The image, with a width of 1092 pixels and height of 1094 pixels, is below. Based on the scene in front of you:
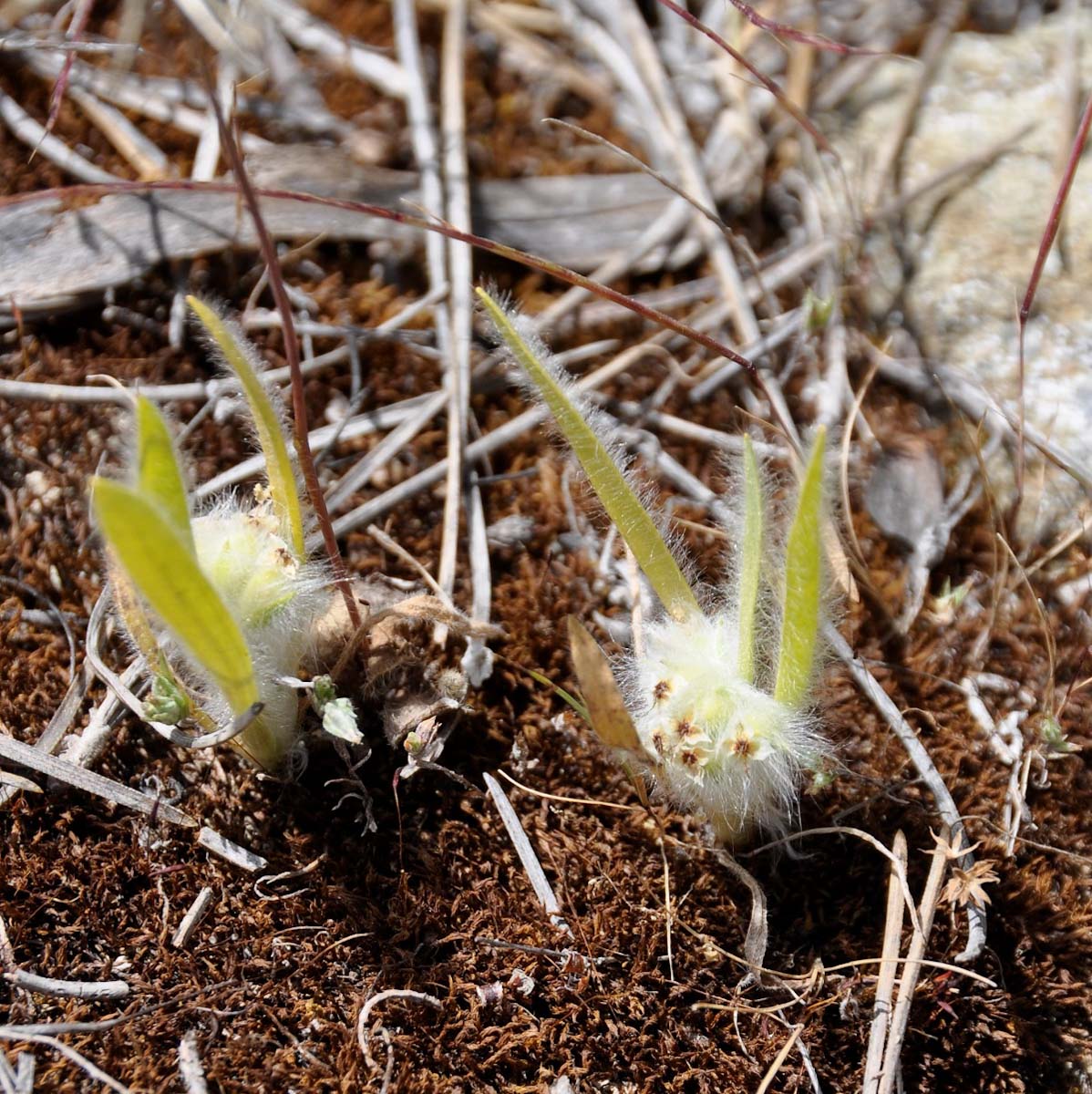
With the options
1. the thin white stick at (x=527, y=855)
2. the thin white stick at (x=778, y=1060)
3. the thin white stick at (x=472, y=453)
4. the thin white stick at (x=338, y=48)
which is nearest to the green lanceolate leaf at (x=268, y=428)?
the thin white stick at (x=472, y=453)

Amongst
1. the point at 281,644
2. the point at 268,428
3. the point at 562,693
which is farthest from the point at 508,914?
the point at 268,428

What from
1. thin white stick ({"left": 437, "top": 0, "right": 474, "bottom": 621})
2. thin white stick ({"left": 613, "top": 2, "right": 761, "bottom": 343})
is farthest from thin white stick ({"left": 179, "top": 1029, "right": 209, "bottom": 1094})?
thin white stick ({"left": 613, "top": 2, "right": 761, "bottom": 343})

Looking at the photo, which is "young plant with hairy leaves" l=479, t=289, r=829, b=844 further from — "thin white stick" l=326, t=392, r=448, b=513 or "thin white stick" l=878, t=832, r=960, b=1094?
"thin white stick" l=326, t=392, r=448, b=513

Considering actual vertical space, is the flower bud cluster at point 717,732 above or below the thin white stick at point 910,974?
above

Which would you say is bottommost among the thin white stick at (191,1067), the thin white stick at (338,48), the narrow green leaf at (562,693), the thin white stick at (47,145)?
the thin white stick at (191,1067)

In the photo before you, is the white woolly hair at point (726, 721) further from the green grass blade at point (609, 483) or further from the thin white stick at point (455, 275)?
the thin white stick at point (455, 275)

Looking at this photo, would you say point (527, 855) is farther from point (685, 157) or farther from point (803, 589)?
point (685, 157)
